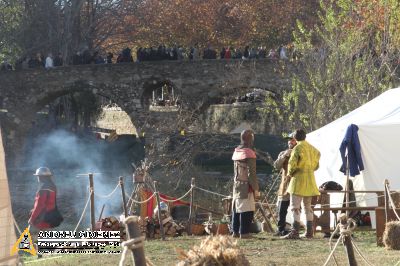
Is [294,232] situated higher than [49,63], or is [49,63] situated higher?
[49,63]

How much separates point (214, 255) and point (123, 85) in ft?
124

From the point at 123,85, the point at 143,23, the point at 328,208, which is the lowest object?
the point at 328,208

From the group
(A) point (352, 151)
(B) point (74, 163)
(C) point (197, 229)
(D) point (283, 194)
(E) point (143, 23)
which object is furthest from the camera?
(E) point (143, 23)

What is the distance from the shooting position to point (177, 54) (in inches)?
1759

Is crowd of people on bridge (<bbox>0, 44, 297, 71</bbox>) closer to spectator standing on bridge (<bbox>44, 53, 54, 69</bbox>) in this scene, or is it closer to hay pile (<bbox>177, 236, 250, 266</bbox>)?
spectator standing on bridge (<bbox>44, 53, 54, 69</bbox>)

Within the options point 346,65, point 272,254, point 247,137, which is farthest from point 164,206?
point 346,65

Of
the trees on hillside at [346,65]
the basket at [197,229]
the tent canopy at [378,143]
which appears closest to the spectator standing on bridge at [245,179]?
the basket at [197,229]

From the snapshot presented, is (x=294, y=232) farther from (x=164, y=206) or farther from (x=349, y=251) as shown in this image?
(x=349, y=251)

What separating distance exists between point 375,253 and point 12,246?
661 cm

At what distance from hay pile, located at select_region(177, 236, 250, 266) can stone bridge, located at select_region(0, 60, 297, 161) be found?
3438cm

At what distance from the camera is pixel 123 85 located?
45.2 meters

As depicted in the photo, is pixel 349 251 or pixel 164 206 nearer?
pixel 349 251

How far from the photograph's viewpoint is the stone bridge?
4347 centimetres

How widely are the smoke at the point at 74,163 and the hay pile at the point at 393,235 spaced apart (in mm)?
19985
